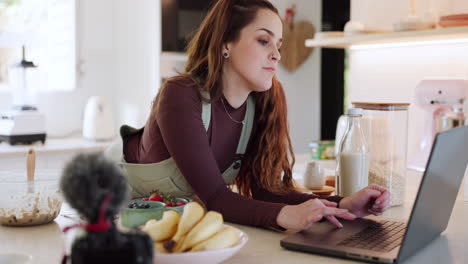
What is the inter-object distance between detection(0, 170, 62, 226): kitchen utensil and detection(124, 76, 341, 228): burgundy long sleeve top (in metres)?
0.31

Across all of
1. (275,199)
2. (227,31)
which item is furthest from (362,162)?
(227,31)

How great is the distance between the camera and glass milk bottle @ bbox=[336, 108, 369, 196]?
62.5 inches

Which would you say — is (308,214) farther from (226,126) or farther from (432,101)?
(432,101)

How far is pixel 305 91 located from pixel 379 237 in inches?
123

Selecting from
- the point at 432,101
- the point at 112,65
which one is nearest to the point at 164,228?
the point at 432,101

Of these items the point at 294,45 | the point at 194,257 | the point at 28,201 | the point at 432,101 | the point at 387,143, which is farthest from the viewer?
the point at 294,45

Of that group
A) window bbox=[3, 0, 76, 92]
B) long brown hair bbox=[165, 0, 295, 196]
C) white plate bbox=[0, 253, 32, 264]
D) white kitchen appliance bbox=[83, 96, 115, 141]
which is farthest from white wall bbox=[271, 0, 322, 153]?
white plate bbox=[0, 253, 32, 264]

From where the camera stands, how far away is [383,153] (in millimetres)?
1685

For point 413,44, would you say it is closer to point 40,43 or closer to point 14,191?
point 14,191

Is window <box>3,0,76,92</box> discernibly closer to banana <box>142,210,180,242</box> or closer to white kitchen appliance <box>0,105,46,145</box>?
white kitchen appliance <box>0,105,46,145</box>

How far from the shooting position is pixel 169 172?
5.38 feet

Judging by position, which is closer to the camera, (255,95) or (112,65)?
(255,95)

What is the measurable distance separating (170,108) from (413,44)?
1338 millimetres

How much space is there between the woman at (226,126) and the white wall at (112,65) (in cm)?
199
